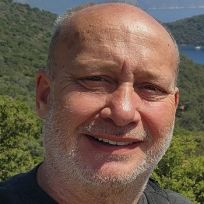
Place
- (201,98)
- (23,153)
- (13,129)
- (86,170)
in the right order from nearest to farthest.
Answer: (86,170), (23,153), (13,129), (201,98)

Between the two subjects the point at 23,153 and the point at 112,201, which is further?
the point at 23,153

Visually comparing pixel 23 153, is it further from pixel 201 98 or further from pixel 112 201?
pixel 201 98

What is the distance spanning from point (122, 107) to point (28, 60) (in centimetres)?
5922

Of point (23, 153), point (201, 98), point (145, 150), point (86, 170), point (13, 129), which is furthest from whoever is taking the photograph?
point (201, 98)

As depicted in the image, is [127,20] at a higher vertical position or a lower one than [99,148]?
higher

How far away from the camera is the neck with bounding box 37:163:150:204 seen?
173 centimetres

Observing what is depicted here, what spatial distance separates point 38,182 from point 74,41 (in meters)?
0.52

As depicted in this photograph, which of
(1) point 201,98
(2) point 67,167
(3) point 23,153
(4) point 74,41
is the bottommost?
(1) point 201,98

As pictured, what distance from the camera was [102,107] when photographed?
5.50 ft

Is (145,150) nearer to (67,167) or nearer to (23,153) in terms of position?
(67,167)

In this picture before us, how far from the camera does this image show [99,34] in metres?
1.78

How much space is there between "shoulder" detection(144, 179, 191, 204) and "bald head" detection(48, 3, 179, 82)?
0.52 meters

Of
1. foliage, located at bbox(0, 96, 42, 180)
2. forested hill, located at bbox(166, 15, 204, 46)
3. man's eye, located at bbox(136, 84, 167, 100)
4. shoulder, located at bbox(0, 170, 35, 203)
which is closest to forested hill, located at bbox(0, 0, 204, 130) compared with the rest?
foliage, located at bbox(0, 96, 42, 180)

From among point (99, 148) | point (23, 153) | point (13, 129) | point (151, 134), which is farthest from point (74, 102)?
point (13, 129)
